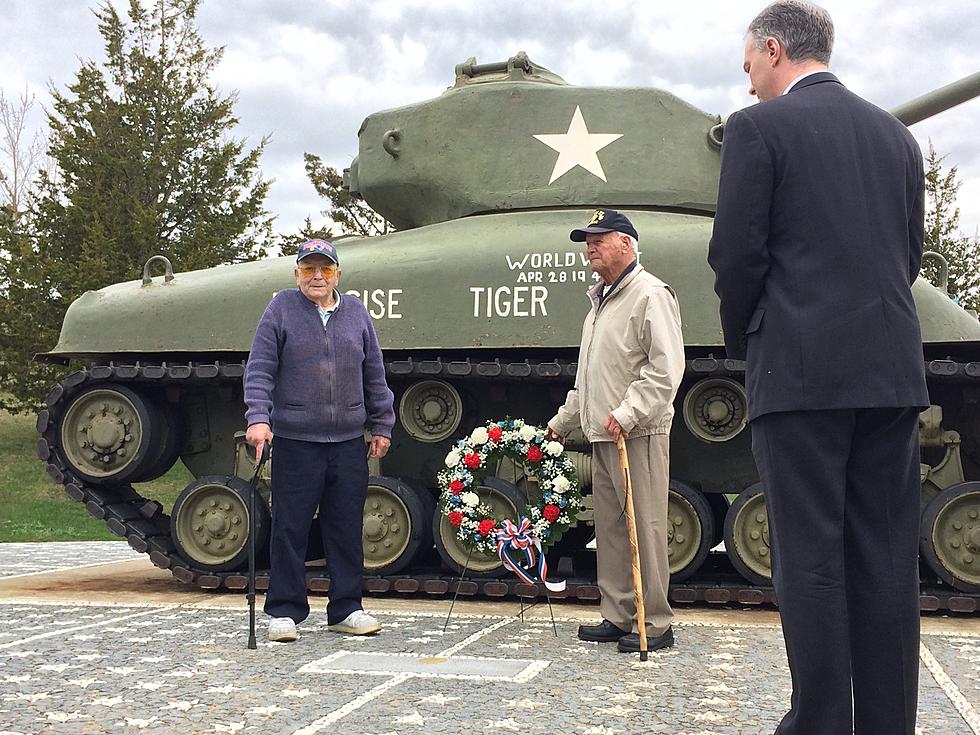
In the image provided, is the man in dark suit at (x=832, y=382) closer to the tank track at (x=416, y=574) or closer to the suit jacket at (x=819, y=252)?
the suit jacket at (x=819, y=252)

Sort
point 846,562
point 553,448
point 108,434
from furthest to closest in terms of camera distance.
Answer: point 108,434 → point 553,448 → point 846,562

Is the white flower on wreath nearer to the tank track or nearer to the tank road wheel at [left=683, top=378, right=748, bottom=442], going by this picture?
the tank track

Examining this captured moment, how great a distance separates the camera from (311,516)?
602cm

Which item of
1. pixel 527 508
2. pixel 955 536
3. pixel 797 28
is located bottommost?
pixel 955 536

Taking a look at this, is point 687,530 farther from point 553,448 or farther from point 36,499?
point 36,499

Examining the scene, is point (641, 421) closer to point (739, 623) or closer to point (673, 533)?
point (739, 623)

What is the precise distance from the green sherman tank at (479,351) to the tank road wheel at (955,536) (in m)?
0.01

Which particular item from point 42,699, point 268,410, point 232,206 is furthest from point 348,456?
point 232,206

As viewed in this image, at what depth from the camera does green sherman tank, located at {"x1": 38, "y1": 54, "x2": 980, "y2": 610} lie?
729 cm

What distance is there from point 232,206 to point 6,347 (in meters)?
4.72

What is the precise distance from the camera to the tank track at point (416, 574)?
7.04 m

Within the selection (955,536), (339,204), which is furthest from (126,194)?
(955,536)

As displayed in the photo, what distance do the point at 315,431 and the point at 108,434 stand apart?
2.68 metres

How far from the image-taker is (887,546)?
2959 mm
